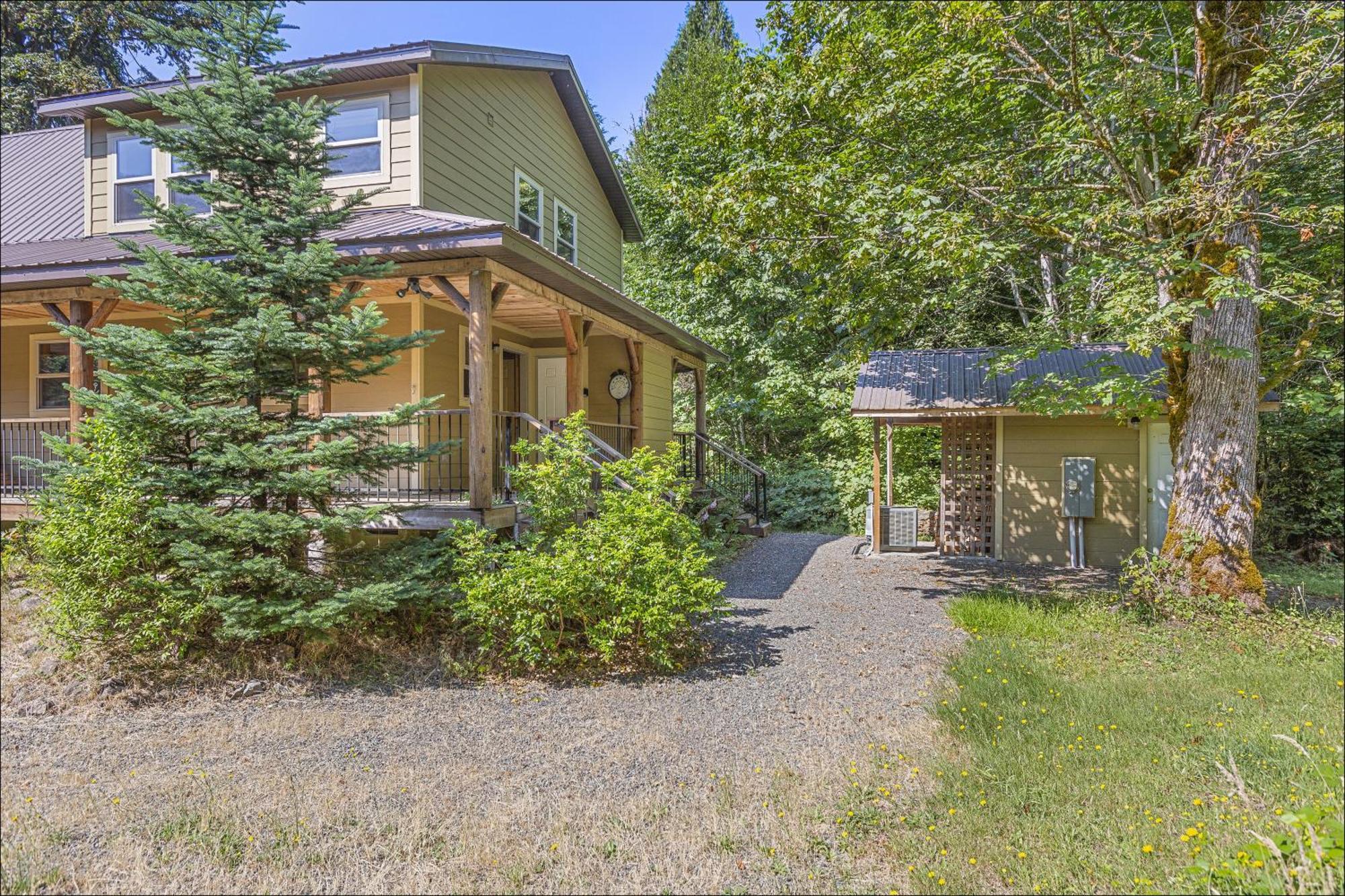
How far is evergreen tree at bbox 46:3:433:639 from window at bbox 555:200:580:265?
6.25 metres

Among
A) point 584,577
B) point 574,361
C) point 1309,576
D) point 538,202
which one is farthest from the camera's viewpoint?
point 538,202

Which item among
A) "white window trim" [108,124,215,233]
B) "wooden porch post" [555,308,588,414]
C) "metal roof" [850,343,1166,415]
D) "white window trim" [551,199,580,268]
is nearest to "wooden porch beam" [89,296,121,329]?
"white window trim" [108,124,215,233]

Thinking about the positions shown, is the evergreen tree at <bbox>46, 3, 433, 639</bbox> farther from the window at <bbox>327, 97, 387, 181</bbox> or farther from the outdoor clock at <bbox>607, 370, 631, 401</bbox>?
the outdoor clock at <bbox>607, 370, 631, 401</bbox>

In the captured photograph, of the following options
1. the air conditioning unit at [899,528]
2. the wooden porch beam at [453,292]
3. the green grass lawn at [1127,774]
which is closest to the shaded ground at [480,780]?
the green grass lawn at [1127,774]

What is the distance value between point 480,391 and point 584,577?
80.0 inches

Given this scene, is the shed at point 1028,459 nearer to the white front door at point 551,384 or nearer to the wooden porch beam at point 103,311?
the white front door at point 551,384

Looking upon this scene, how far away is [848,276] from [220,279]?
6.16 metres

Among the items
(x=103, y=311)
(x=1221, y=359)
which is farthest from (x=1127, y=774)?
(x=103, y=311)

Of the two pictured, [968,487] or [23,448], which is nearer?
[23,448]

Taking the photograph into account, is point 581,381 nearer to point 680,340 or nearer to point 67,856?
point 680,340

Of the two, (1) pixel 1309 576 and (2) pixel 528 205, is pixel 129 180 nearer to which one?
(2) pixel 528 205

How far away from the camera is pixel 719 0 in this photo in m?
24.6

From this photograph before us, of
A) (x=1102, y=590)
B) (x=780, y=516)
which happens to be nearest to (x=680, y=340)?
(x=780, y=516)

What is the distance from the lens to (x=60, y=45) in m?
17.4
